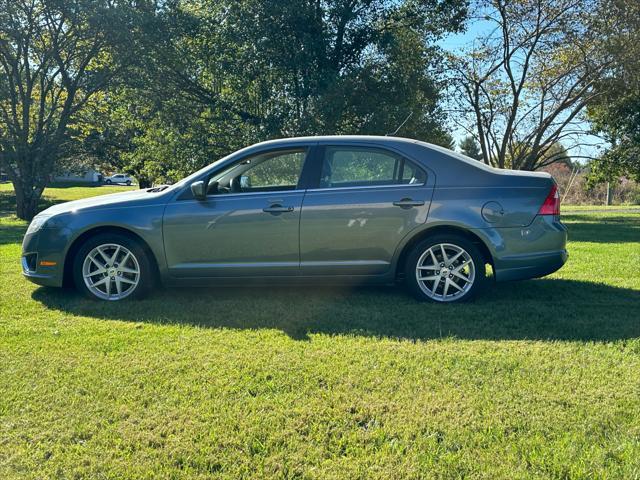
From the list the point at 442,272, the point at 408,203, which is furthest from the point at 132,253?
the point at 442,272

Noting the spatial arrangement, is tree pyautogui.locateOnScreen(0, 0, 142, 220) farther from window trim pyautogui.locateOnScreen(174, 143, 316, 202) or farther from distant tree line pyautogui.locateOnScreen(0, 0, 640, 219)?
window trim pyautogui.locateOnScreen(174, 143, 316, 202)

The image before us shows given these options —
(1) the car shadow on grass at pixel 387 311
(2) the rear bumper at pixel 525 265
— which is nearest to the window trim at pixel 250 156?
(1) the car shadow on grass at pixel 387 311

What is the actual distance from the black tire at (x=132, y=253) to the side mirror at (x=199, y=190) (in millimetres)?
773

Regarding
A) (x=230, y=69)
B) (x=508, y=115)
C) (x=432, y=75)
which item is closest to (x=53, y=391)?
(x=230, y=69)

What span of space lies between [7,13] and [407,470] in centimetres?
1693

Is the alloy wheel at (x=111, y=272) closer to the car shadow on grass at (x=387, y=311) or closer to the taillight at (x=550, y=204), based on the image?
the car shadow on grass at (x=387, y=311)

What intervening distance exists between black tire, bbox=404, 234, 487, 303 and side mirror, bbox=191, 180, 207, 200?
2087 millimetres

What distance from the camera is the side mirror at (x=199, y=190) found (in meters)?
4.96

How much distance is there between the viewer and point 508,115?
66.5 ft

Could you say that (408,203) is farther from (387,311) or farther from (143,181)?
(143,181)

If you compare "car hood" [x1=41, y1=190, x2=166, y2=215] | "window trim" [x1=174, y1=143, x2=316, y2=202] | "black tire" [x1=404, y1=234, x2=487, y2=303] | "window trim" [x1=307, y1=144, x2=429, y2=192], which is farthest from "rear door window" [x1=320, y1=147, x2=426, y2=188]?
"car hood" [x1=41, y1=190, x2=166, y2=215]

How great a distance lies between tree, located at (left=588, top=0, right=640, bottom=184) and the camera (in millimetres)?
15320

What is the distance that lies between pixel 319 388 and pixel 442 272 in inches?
90.5

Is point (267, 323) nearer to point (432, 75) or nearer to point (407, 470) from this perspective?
point (407, 470)
